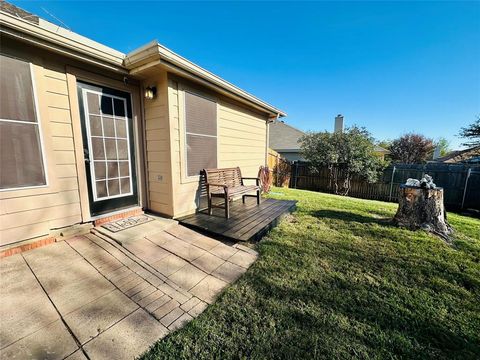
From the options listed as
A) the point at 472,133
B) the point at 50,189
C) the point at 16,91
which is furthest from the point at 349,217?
the point at 472,133

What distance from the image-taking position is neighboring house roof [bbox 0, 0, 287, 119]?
205 cm

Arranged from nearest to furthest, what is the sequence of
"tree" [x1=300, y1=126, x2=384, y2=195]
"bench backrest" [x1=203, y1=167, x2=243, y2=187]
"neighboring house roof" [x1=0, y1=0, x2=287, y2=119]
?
"neighboring house roof" [x1=0, y1=0, x2=287, y2=119] → "bench backrest" [x1=203, y1=167, x2=243, y2=187] → "tree" [x1=300, y1=126, x2=384, y2=195]

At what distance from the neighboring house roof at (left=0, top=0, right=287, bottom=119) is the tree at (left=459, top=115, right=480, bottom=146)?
19248mm

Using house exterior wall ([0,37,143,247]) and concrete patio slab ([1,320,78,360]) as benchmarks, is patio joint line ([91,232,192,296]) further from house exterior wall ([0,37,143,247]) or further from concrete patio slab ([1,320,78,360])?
concrete patio slab ([1,320,78,360])

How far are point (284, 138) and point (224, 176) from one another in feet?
40.8

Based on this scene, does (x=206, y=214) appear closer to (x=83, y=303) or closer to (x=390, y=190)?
(x=83, y=303)

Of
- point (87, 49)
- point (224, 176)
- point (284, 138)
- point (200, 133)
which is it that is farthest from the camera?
point (284, 138)

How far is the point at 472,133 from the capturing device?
13117 millimetres

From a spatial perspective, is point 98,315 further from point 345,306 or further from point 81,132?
point 81,132

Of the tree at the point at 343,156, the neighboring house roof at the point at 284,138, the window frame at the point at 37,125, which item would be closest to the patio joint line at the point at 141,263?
the window frame at the point at 37,125

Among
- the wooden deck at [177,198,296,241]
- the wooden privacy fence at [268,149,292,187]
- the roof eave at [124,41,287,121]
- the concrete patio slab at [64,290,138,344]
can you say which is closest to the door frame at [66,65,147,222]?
the roof eave at [124,41,287,121]

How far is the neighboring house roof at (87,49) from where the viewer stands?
6.72 ft

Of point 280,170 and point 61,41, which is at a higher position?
point 61,41

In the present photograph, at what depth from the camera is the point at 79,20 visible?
10.7 feet
